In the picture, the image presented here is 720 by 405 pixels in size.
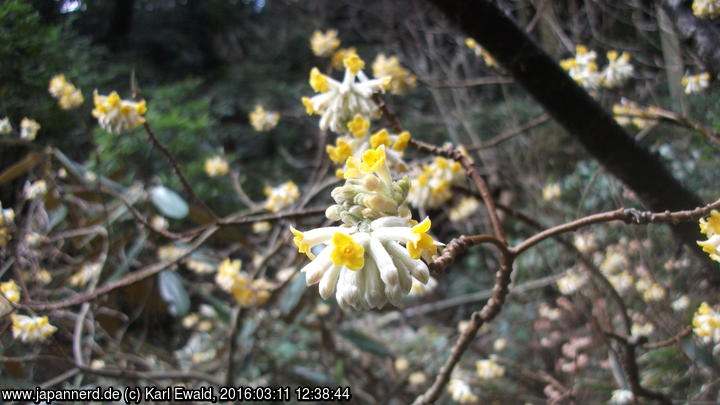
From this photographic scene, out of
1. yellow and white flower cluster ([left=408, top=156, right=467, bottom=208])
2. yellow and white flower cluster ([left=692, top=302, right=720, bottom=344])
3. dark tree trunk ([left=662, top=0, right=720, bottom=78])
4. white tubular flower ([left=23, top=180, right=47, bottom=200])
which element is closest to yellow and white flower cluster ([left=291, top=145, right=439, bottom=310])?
yellow and white flower cluster ([left=408, top=156, right=467, bottom=208])

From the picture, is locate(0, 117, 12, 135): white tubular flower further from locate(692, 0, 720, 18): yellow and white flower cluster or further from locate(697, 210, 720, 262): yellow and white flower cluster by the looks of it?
locate(692, 0, 720, 18): yellow and white flower cluster

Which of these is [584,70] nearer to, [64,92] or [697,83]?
[697,83]

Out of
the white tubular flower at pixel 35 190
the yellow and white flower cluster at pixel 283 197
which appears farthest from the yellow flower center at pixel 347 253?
the white tubular flower at pixel 35 190

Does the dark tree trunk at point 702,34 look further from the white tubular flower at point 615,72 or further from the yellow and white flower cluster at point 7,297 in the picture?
the yellow and white flower cluster at point 7,297

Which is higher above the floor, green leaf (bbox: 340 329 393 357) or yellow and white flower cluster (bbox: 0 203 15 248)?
yellow and white flower cluster (bbox: 0 203 15 248)

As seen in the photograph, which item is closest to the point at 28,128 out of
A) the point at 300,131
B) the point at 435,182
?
the point at 435,182

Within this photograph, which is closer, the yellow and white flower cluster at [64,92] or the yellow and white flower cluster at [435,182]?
the yellow and white flower cluster at [435,182]
